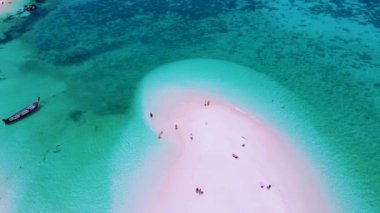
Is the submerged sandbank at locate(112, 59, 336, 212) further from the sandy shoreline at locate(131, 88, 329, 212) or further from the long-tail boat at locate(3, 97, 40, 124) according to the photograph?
the long-tail boat at locate(3, 97, 40, 124)

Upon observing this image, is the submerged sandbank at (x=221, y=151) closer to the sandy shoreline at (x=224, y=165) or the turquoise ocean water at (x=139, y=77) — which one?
the sandy shoreline at (x=224, y=165)

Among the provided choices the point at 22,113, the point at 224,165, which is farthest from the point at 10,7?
the point at 224,165

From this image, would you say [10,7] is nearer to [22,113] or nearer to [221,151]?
[22,113]

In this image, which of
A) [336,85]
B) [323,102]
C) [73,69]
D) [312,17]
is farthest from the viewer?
[312,17]

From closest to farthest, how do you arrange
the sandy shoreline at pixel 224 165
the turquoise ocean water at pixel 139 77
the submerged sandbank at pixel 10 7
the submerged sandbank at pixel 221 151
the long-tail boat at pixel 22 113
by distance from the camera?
the sandy shoreline at pixel 224 165 → the submerged sandbank at pixel 221 151 → the turquoise ocean water at pixel 139 77 → the long-tail boat at pixel 22 113 → the submerged sandbank at pixel 10 7

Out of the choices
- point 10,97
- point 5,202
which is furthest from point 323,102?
point 10,97

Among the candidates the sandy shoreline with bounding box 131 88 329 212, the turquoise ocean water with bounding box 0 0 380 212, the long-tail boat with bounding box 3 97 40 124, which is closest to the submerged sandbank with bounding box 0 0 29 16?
the turquoise ocean water with bounding box 0 0 380 212

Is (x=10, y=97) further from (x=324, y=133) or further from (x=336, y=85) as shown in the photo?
(x=336, y=85)

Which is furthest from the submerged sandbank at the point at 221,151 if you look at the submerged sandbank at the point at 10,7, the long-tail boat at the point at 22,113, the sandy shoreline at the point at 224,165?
the submerged sandbank at the point at 10,7
